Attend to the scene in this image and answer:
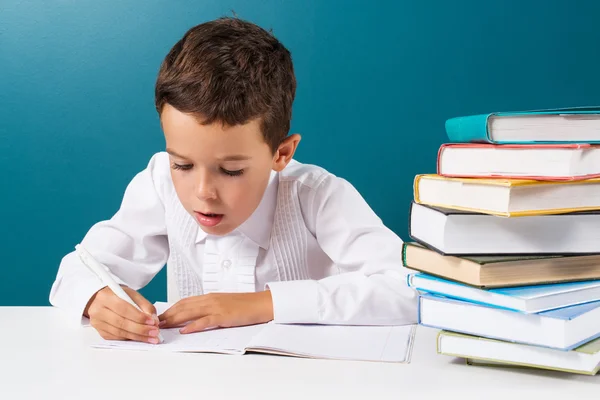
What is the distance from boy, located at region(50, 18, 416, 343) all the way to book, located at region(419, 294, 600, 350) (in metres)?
0.26

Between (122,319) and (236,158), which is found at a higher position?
(236,158)

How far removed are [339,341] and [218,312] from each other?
0.19m

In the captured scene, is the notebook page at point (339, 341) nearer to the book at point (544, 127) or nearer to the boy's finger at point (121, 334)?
the boy's finger at point (121, 334)

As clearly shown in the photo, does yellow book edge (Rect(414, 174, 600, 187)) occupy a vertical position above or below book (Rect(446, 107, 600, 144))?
below

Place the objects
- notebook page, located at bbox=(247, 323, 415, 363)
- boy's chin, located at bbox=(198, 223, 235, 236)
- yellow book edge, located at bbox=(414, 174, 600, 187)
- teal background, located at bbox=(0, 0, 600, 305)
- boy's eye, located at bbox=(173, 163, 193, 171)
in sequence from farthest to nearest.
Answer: teal background, located at bbox=(0, 0, 600, 305) < boy's chin, located at bbox=(198, 223, 235, 236) < boy's eye, located at bbox=(173, 163, 193, 171) < notebook page, located at bbox=(247, 323, 415, 363) < yellow book edge, located at bbox=(414, 174, 600, 187)

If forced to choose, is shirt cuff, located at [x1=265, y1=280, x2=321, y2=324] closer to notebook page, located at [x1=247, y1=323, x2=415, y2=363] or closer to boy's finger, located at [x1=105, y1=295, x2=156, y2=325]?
notebook page, located at [x1=247, y1=323, x2=415, y2=363]

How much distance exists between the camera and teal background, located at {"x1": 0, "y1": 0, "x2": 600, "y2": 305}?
2189mm

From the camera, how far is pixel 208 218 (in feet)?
3.59

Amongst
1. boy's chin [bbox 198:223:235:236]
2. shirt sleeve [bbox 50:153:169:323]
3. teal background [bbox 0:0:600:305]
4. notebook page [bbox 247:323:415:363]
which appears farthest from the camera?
teal background [bbox 0:0:600:305]

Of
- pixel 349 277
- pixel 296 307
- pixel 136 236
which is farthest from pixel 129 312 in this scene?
pixel 136 236

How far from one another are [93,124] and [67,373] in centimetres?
168

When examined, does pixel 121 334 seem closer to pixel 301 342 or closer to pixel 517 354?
pixel 301 342

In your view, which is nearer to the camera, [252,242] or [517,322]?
[517,322]

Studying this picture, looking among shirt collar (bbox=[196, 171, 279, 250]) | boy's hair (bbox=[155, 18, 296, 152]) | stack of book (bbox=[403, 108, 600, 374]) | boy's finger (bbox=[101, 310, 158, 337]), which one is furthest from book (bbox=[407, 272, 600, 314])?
shirt collar (bbox=[196, 171, 279, 250])
